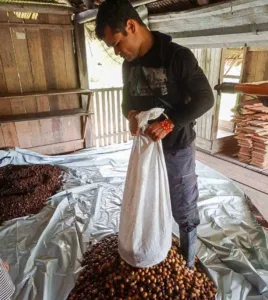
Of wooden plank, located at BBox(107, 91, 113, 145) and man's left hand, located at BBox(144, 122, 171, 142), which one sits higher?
man's left hand, located at BBox(144, 122, 171, 142)

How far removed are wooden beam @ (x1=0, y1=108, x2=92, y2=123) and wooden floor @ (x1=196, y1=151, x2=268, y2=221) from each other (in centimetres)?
190

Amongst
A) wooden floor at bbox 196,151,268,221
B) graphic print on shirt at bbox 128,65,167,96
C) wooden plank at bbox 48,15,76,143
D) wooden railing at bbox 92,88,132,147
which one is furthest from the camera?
wooden railing at bbox 92,88,132,147

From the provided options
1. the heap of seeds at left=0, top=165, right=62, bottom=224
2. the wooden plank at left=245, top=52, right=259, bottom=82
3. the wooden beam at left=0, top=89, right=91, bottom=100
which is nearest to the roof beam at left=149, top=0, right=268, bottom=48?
the wooden beam at left=0, top=89, right=91, bottom=100

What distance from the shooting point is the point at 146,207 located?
1181 mm

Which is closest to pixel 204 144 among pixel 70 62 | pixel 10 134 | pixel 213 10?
pixel 213 10

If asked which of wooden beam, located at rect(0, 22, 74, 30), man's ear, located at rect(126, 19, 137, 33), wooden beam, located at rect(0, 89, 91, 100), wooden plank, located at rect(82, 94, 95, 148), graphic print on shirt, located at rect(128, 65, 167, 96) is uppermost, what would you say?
wooden beam, located at rect(0, 22, 74, 30)

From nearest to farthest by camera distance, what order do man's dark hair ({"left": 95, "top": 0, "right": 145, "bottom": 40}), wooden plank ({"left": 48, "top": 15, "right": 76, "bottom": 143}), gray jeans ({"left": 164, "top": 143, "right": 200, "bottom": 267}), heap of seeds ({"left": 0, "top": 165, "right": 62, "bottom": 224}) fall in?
1. man's dark hair ({"left": 95, "top": 0, "right": 145, "bottom": 40})
2. gray jeans ({"left": 164, "top": 143, "right": 200, "bottom": 267})
3. heap of seeds ({"left": 0, "top": 165, "right": 62, "bottom": 224})
4. wooden plank ({"left": 48, "top": 15, "right": 76, "bottom": 143})

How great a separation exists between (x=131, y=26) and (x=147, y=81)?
0.24 m

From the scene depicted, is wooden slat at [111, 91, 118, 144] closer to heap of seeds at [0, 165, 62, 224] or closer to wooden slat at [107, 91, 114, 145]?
wooden slat at [107, 91, 114, 145]

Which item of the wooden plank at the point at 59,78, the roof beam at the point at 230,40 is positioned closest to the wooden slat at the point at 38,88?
the wooden plank at the point at 59,78

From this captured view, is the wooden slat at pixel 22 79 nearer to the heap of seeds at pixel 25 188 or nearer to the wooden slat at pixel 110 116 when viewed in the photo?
the heap of seeds at pixel 25 188

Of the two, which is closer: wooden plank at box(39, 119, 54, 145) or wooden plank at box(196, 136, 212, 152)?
wooden plank at box(39, 119, 54, 145)

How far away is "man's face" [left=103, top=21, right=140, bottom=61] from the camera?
1020mm

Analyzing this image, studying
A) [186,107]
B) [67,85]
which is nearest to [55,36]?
[67,85]
